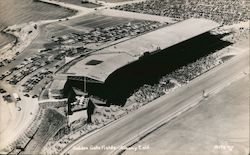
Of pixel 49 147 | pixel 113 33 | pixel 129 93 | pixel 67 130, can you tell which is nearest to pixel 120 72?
pixel 129 93

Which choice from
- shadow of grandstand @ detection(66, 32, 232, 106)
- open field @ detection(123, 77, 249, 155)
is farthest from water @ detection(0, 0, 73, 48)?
open field @ detection(123, 77, 249, 155)

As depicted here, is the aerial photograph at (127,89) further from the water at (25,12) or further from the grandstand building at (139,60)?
the water at (25,12)

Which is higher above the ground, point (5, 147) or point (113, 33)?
point (113, 33)

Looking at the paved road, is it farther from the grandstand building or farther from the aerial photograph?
the grandstand building

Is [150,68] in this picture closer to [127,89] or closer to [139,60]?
[139,60]

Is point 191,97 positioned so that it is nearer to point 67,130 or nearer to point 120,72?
point 120,72

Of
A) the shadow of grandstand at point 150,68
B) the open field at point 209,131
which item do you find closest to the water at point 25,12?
the shadow of grandstand at point 150,68
